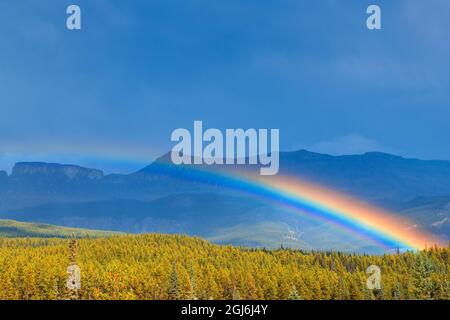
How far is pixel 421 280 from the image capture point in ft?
498
